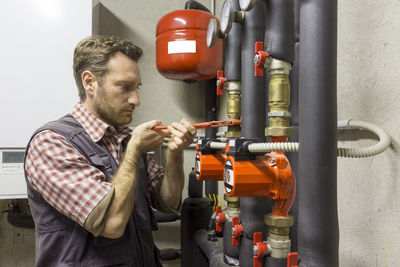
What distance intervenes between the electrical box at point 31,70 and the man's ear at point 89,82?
238mm

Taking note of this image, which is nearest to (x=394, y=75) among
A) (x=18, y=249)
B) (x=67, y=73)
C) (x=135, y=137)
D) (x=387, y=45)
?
(x=387, y=45)

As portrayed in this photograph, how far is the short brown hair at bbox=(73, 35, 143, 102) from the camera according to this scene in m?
0.97

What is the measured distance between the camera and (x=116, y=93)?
96 cm

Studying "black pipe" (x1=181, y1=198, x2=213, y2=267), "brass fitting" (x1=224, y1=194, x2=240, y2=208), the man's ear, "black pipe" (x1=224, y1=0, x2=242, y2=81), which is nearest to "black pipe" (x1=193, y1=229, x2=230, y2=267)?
"black pipe" (x1=181, y1=198, x2=213, y2=267)

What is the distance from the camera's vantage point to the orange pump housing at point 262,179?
0.52m

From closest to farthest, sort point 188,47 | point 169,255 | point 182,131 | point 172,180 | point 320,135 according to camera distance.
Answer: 1. point 320,135
2. point 182,131
3. point 172,180
4. point 188,47
5. point 169,255

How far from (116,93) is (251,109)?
47 centimetres

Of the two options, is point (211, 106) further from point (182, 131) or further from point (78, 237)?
point (78, 237)

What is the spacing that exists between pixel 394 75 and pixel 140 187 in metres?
0.73

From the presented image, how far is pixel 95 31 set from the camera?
1.30 metres

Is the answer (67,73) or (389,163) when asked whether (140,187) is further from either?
(389,163)

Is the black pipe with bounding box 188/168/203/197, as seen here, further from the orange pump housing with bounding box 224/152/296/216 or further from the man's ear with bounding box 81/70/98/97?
the orange pump housing with bounding box 224/152/296/216

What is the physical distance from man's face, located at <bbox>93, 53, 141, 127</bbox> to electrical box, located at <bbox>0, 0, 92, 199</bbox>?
0.94 feet

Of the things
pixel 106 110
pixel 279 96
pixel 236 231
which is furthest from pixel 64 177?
pixel 279 96
